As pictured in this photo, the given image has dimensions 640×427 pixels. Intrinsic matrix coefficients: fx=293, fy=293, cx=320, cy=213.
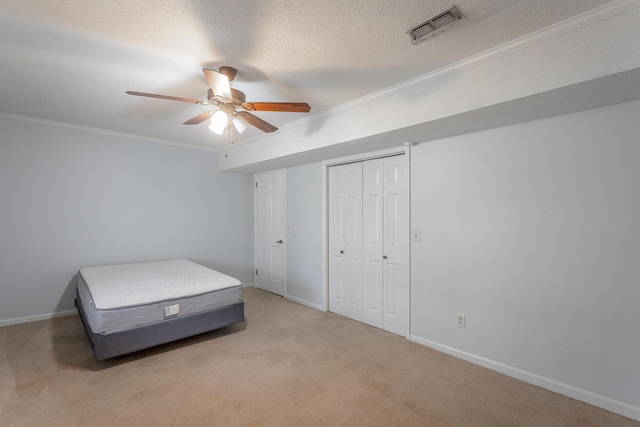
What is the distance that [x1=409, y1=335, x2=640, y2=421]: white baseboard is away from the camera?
1.97 m

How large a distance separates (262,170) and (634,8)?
4.45 m

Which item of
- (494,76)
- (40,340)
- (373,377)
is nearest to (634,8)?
(494,76)

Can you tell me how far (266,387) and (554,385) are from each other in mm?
2200

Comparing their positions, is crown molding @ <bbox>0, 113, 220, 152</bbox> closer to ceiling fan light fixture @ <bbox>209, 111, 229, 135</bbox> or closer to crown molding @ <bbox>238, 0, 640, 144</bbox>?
ceiling fan light fixture @ <bbox>209, 111, 229, 135</bbox>

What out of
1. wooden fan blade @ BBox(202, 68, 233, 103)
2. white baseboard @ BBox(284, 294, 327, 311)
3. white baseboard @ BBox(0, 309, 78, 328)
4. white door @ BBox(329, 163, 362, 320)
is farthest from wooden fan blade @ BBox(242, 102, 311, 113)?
white baseboard @ BBox(0, 309, 78, 328)

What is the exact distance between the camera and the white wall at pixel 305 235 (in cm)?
422

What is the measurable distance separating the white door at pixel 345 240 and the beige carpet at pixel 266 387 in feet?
2.30

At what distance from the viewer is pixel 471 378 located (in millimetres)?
2402

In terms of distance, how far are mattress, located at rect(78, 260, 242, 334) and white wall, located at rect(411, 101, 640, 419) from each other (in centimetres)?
220

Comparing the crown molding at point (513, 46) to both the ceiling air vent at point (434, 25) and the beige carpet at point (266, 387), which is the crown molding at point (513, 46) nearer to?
the ceiling air vent at point (434, 25)

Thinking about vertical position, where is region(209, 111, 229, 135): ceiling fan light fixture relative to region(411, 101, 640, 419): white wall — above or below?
above

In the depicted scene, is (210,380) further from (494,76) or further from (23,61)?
(494,76)

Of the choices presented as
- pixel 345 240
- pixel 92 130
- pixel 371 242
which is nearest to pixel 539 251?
pixel 371 242

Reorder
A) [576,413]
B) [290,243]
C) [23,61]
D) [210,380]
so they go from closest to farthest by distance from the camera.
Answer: [576,413]
[23,61]
[210,380]
[290,243]
